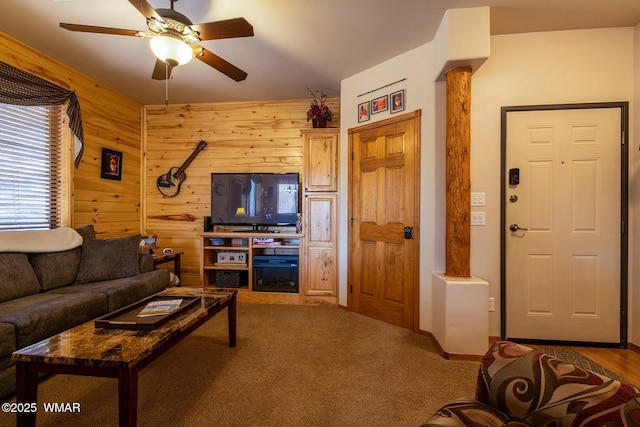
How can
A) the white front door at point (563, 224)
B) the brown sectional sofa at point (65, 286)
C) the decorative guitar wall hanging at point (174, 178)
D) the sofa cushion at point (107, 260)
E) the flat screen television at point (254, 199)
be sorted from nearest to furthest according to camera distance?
the brown sectional sofa at point (65, 286) → the white front door at point (563, 224) → the sofa cushion at point (107, 260) → the flat screen television at point (254, 199) → the decorative guitar wall hanging at point (174, 178)

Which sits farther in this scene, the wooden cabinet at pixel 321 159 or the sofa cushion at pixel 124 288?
the wooden cabinet at pixel 321 159

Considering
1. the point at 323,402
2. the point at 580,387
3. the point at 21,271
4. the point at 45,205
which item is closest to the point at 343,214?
the point at 323,402

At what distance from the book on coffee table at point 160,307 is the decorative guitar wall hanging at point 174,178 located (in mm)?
2582

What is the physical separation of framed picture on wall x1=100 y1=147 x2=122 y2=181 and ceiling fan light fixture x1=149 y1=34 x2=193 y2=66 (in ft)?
7.58

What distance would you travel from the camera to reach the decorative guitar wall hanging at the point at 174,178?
405 centimetres

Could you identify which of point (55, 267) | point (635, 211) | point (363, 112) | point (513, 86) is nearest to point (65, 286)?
point (55, 267)

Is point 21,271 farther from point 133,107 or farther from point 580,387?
point 580,387

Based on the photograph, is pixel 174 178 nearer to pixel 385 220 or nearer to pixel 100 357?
pixel 385 220

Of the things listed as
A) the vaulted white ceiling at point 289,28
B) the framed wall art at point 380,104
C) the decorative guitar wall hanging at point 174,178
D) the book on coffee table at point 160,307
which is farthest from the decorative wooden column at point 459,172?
the decorative guitar wall hanging at point 174,178

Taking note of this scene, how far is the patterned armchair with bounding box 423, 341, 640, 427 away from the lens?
77 centimetres

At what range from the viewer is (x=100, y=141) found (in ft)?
11.3

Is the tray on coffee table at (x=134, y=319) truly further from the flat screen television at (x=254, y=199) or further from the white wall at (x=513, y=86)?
the white wall at (x=513, y=86)

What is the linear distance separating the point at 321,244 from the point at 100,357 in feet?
7.90

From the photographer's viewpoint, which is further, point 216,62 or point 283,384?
point 216,62
